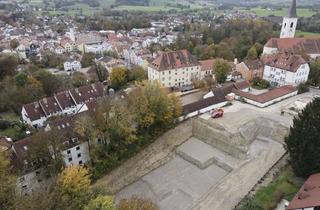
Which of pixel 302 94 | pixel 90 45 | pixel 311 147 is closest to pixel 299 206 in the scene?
pixel 311 147

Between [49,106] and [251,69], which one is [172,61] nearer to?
[251,69]

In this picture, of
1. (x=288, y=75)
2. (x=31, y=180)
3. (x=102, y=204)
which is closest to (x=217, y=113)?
(x=288, y=75)

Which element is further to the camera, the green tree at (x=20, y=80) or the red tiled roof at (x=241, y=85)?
the green tree at (x=20, y=80)

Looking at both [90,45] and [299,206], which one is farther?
[90,45]

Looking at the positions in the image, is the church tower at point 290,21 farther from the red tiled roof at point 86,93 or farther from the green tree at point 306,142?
the red tiled roof at point 86,93

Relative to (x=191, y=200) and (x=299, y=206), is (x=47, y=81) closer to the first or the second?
(x=191, y=200)

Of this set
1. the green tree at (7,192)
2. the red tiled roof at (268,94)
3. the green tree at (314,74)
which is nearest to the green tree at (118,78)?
the red tiled roof at (268,94)

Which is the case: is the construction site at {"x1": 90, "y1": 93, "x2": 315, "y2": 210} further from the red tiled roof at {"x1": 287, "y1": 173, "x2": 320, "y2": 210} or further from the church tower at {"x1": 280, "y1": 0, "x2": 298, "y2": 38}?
the church tower at {"x1": 280, "y1": 0, "x2": 298, "y2": 38}
